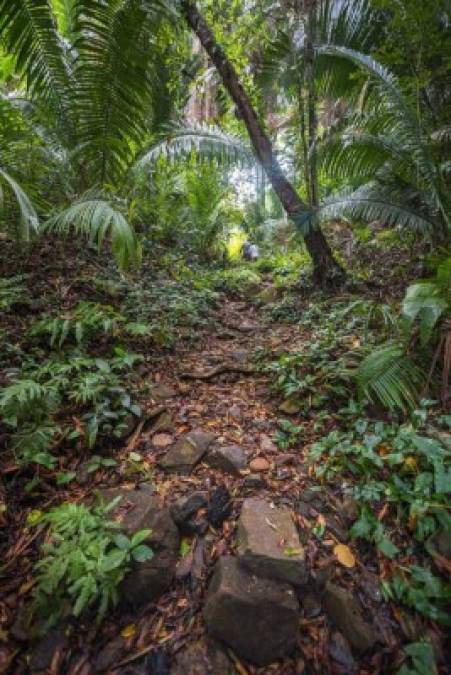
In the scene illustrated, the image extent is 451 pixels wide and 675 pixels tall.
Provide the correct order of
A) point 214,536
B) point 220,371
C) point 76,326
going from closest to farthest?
point 214,536 < point 76,326 < point 220,371

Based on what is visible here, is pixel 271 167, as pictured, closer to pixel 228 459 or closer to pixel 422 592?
pixel 228 459

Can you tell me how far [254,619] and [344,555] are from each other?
451mm

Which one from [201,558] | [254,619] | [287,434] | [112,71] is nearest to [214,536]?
[201,558]

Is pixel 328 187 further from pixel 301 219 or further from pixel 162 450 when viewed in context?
pixel 162 450

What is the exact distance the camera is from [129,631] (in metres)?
1.34

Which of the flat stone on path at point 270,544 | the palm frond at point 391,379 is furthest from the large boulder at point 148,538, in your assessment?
the palm frond at point 391,379

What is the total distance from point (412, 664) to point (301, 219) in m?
3.33

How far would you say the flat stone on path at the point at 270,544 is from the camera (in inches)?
55.5

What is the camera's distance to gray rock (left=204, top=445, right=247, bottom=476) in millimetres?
1849

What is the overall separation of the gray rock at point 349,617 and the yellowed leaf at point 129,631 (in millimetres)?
722

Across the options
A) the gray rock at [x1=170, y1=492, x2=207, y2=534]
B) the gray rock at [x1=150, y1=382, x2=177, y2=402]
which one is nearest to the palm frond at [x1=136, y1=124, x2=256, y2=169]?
the gray rock at [x1=150, y1=382, x2=177, y2=402]

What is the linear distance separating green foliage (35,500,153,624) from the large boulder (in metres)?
0.05

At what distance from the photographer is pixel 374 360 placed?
2.16 meters

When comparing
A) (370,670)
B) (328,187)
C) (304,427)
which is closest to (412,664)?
(370,670)
